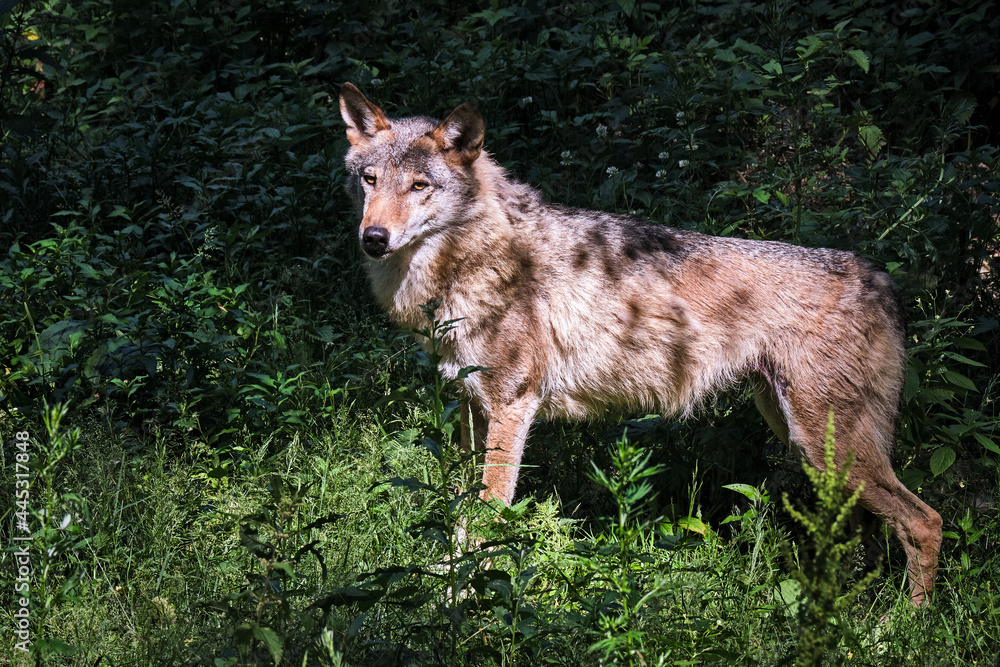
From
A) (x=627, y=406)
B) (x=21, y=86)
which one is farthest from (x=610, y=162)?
(x=21, y=86)

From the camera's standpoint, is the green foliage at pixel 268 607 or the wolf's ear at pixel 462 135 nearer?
the green foliage at pixel 268 607

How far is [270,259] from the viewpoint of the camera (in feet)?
22.0

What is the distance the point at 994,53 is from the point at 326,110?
6.41 metres

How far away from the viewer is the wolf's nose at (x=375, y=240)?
445cm

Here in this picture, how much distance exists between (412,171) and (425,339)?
1.02 metres

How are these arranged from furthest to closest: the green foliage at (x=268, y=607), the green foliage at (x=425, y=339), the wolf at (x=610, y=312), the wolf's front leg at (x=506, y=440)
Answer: the wolf's front leg at (x=506, y=440) < the wolf at (x=610, y=312) < the green foliage at (x=425, y=339) < the green foliage at (x=268, y=607)

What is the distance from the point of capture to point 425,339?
4.84 m

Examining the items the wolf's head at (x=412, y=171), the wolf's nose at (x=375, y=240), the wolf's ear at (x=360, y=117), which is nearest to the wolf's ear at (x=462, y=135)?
the wolf's head at (x=412, y=171)

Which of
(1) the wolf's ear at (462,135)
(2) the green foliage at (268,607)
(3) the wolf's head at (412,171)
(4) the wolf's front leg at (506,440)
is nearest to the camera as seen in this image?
(2) the green foliage at (268,607)

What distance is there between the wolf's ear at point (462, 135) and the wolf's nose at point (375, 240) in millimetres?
753
